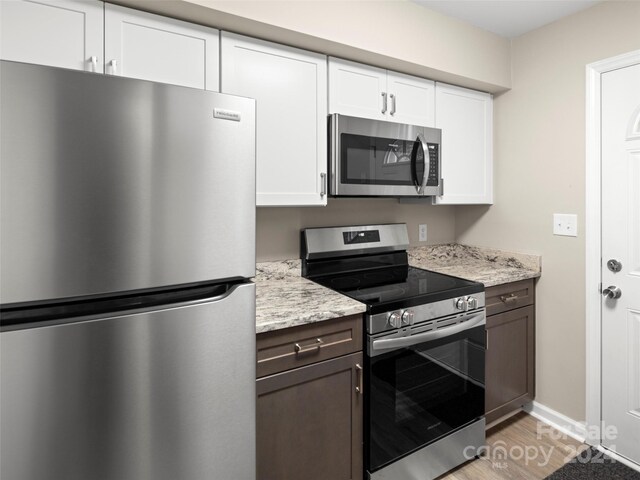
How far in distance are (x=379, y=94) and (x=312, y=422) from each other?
1.61m

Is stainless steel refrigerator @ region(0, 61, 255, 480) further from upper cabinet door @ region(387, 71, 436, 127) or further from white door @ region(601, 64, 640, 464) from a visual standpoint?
white door @ region(601, 64, 640, 464)

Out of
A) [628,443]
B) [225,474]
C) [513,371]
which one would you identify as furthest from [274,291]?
[628,443]

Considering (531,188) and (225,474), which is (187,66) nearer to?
(225,474)

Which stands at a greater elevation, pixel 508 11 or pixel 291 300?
pixel 508 11

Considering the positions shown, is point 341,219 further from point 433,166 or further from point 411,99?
point 411,99

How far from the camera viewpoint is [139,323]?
923 millimetres

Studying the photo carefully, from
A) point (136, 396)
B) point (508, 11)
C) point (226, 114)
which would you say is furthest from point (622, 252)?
point (136, 396)

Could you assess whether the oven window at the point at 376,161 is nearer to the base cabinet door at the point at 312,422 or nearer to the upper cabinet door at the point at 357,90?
the upper cabinet door at the point at 357,90

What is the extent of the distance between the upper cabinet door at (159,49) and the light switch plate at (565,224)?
1.99m

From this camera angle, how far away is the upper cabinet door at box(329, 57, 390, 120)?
6.09ft

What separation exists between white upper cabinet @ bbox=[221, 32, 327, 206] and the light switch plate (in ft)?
4.63

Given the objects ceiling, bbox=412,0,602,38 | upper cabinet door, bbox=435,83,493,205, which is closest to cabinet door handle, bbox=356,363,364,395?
upper cabinet door, bbox=435,83,493,205

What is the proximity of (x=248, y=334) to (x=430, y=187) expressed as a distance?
1.48 m

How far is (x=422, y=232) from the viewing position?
8.72 feet
